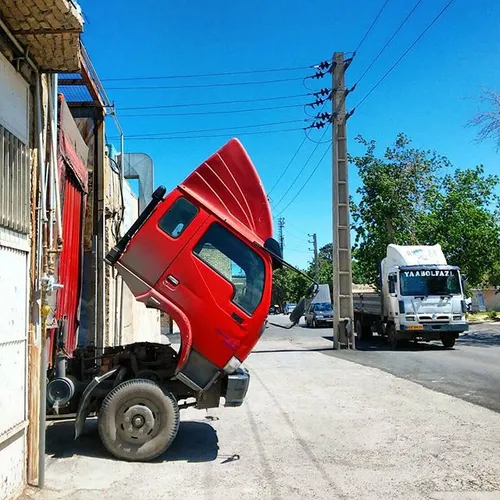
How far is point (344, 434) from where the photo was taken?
735 centimetres

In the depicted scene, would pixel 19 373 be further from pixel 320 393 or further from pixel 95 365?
pixel 320 393

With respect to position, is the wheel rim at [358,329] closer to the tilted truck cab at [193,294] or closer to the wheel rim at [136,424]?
the tilted truck cab at [193,294]

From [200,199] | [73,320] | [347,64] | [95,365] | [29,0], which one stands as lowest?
[95,365]

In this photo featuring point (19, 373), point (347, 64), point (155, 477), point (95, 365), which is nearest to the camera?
point (19, 373)

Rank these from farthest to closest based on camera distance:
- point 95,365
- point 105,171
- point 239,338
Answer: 1. point 105,171
2. point 95,365
3. point 239,338

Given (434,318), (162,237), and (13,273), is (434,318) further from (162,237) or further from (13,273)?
(13,273)

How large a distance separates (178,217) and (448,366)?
10554mm

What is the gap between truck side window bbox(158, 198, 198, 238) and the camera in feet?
21.0

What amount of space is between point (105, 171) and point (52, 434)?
5964mm

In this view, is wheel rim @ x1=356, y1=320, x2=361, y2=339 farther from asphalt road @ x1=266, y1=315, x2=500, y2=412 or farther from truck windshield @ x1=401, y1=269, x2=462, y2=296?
truck windshield @ x1=401, y1=269, x2=462, y2=296

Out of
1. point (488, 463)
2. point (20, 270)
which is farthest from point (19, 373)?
point (488, 463)

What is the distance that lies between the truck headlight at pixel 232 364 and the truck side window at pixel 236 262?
56 centimetres

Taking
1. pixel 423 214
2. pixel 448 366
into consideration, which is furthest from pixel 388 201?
pixel 448 366

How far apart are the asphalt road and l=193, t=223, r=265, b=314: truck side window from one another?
15.5 ft
